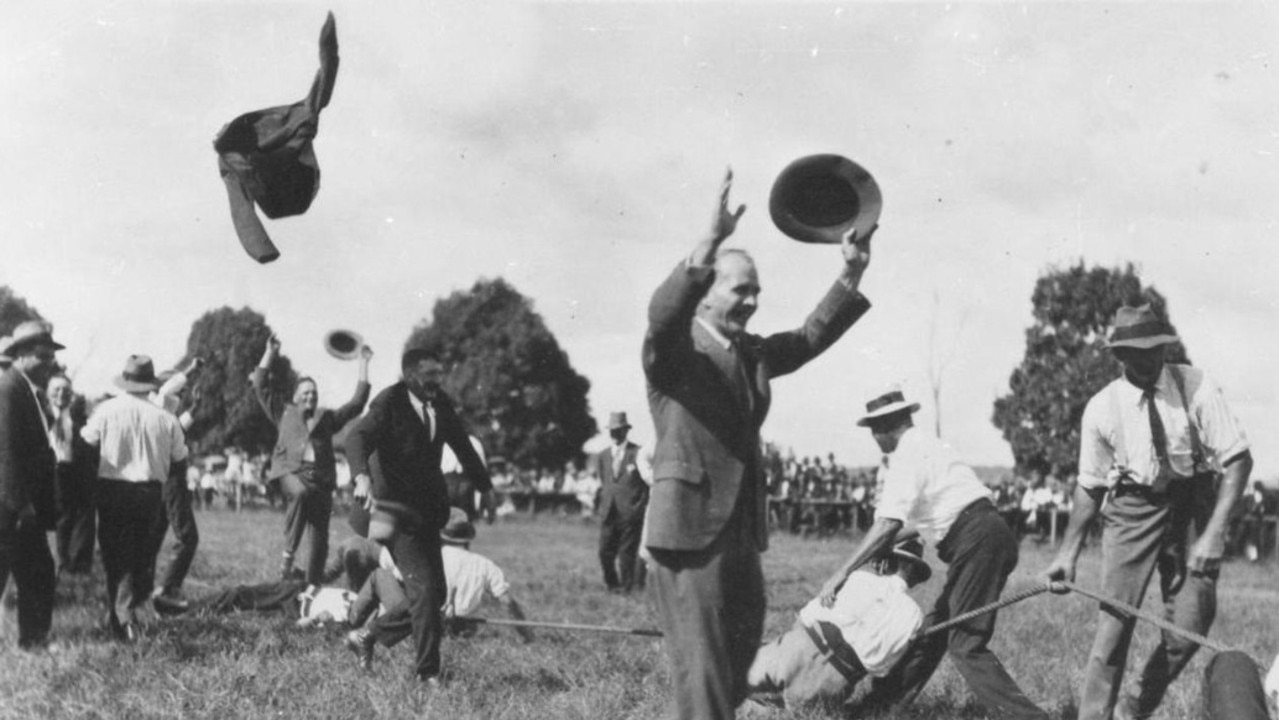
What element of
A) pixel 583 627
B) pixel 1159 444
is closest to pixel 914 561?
pixel 1159 444

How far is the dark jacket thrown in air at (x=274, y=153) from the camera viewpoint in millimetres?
5586

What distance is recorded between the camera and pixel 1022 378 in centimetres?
4419

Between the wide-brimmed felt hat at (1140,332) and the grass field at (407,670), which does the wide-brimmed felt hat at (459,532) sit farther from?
the wide-brimmed felt hat at (1140,332)

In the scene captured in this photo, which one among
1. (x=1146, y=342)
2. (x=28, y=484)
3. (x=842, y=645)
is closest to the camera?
(x=1146, y=342)

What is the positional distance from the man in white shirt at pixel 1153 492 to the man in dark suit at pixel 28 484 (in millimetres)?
5842

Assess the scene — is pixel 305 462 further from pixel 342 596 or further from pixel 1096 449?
pixel 1096 449

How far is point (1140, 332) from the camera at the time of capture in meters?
6.22

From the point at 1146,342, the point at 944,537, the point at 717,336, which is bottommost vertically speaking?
the point at 944,537

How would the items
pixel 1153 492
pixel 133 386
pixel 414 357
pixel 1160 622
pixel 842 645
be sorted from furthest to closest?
pixel 133 386 → pixel 414 357 → pixel 842 645 → pixel 1153 492 → pixel 1160 622

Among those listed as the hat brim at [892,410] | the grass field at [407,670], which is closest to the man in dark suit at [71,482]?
the grass field at [407,670]

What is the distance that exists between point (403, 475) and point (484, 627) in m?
2.56

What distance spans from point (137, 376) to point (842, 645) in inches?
213

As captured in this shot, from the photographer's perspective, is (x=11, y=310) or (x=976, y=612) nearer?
(x=976, y=612)

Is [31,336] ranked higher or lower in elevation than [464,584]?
higher
